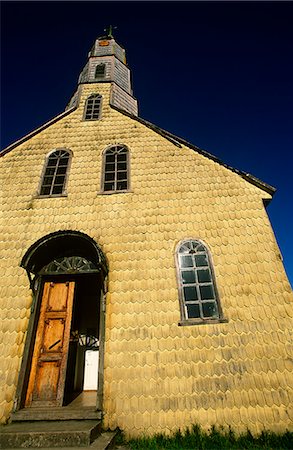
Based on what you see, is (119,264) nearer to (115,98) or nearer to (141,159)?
(141,159)

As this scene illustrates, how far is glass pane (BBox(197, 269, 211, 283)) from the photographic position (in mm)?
6752

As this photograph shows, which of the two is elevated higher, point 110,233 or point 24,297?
point 110,233

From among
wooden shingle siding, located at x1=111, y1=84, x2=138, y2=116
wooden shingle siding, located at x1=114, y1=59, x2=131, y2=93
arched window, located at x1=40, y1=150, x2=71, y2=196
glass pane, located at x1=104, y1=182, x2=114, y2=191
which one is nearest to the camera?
glass pane, located at x1=104, y1=182, x2=114, y2=191

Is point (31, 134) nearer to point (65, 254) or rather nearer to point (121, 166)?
point (121, 166)

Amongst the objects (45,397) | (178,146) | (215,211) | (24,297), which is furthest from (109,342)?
(178,146)

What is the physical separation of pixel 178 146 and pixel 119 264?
15.2 feet

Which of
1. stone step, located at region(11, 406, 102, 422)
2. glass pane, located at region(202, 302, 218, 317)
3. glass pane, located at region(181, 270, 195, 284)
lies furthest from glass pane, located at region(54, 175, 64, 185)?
stone step, located at region(11, 406, 102, 422)

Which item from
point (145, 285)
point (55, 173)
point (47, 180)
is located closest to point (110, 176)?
point (55, 173)

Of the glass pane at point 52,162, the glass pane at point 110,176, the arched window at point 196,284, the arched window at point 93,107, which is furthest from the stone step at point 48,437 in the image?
the arched window at point 93,107

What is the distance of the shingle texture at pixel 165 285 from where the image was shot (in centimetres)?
545

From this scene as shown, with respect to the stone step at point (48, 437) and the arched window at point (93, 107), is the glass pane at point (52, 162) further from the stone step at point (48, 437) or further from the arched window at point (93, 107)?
the stone step at point (48, 437)

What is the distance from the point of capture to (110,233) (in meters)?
7.38

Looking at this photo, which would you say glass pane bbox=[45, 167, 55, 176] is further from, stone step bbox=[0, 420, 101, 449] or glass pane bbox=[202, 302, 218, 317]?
stone step bbox=[0, 420, 101, 449]

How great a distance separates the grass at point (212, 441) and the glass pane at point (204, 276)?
9.75ft
